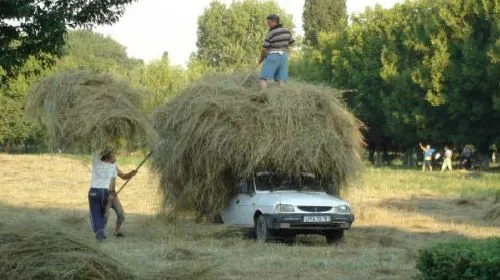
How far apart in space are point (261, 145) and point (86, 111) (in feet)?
12.7

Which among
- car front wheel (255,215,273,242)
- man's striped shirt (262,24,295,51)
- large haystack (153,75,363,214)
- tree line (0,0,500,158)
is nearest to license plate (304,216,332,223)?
car front wheel (255,215,273,242)

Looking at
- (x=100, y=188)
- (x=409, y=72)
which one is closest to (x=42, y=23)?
(x=100, y=188)

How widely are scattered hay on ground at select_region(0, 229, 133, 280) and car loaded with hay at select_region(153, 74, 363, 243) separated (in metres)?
6.62

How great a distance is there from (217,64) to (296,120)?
86.6m

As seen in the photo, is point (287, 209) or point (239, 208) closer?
point (287, 209)

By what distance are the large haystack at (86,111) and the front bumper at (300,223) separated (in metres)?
2.78

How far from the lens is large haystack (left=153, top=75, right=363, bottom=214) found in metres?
17.0

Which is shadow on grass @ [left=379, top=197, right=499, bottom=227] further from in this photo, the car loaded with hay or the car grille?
the car grille

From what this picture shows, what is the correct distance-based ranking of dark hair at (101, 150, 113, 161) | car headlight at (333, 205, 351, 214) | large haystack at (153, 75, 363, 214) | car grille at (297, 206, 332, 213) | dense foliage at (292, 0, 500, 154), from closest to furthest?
dark hair at (101, 150, 113, 161) → car grille at (297, 206, 332, 213) → car headlight at (333, 205, 351, 214) → large haystack at (153, 75, 363, 214) → dense foliage at (292, 0, 500, 154)

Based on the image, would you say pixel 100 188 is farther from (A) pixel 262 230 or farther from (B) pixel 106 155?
(A) pixel 262 230

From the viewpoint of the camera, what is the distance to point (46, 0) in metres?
13.8

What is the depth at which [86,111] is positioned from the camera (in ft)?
47.9

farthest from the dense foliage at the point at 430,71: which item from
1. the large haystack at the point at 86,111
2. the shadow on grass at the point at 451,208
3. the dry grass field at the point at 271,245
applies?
the large haystack at the point at 86,111

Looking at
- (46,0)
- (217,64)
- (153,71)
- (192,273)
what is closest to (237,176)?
(46,0)
